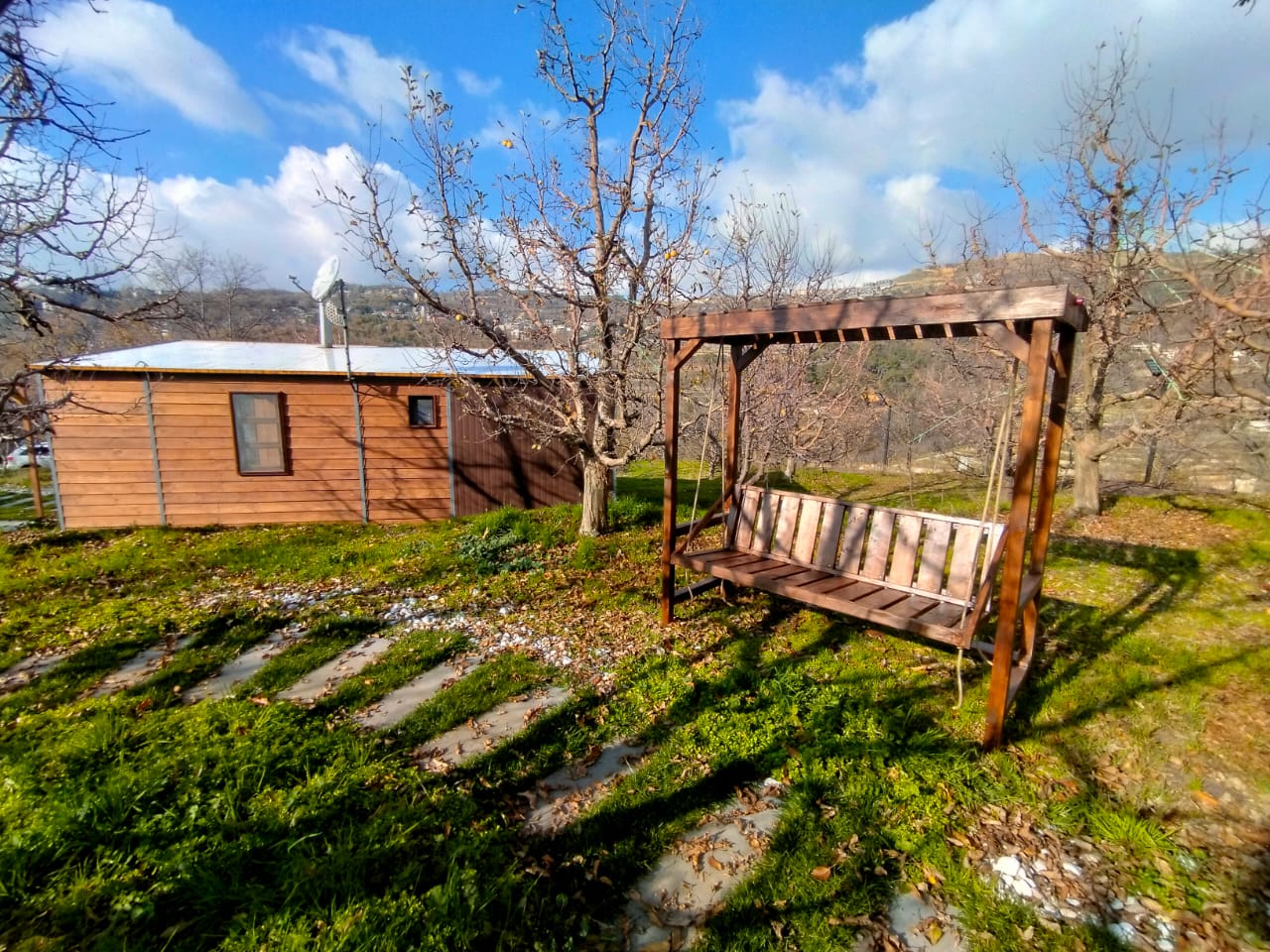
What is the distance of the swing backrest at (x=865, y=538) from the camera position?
11.9 ft

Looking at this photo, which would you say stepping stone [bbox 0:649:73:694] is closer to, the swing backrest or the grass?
the grass

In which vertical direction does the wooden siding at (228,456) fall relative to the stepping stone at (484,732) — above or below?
above

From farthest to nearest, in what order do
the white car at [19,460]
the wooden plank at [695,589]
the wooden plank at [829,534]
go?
the white car at [19,460] < the wooden plank at [695,589] < the wooden plank at [829,534]

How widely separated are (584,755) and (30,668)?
4.01 meters

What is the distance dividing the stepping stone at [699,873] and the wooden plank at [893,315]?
2.60 m

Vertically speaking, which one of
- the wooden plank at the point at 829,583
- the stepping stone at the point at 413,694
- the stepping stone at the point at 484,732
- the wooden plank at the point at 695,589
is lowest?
the stepping stone at the point at 484,732

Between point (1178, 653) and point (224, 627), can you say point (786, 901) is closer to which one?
point (1178, 653)

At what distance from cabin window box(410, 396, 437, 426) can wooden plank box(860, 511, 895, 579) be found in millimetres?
6850

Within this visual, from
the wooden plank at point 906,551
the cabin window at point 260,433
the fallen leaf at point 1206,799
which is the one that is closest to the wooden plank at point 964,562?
the wooden plank at point 906,551

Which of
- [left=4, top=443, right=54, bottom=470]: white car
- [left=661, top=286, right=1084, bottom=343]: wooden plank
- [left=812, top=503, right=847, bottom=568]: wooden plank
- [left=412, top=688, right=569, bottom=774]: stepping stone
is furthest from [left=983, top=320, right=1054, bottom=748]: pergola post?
[left=4, top=443, right=54, bottom=470]: white car

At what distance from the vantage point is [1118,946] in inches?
79.4

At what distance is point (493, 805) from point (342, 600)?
315 cm

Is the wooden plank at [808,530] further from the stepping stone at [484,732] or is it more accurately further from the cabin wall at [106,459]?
the cabin wall at [106,459]

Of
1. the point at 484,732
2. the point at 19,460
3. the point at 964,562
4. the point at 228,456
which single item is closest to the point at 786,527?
the point at 964,562
